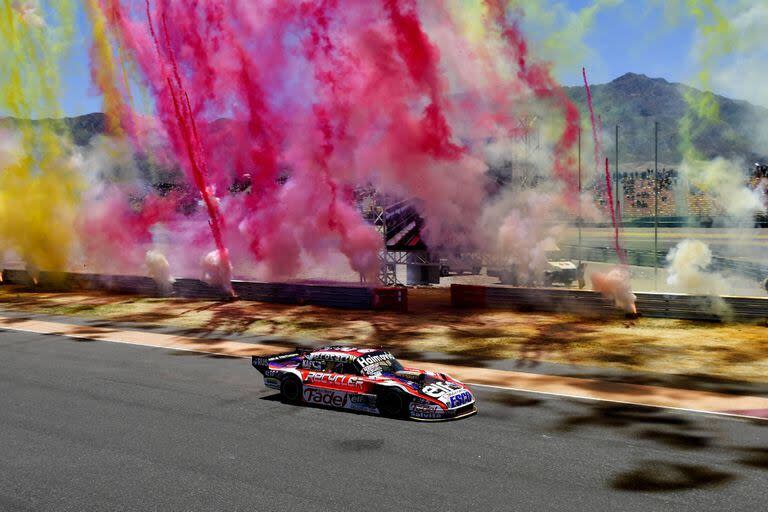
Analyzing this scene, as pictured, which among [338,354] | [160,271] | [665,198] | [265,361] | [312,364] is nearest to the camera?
[338,354]

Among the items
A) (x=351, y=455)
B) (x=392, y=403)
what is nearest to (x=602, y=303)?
(x=392, y=403)

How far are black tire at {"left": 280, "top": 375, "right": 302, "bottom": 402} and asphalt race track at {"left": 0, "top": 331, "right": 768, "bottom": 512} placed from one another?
269 mm

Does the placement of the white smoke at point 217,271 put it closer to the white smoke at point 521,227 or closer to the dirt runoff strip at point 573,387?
the dirt runoff strip at point 573,387

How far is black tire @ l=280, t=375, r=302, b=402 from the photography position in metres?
15.2

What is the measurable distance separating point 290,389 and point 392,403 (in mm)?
2547

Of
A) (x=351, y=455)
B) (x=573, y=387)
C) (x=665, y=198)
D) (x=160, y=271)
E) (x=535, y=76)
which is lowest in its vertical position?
(x=351, y=455)

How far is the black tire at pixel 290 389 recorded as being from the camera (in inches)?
599

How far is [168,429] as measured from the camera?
1343 centimetres

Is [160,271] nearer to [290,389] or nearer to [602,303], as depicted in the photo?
[602,303]

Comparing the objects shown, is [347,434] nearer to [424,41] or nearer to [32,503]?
[32,503]

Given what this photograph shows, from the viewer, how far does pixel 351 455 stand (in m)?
11.9

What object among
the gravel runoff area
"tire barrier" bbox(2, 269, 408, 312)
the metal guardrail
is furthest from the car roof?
the metal guardrail

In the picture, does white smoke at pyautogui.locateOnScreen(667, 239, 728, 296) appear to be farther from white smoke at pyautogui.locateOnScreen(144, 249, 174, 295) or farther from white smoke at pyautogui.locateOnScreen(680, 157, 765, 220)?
white smoke at pyautogui.locateOnScreen(144, 249, 174, 295)

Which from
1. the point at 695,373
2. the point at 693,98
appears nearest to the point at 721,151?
the point at 693,98
